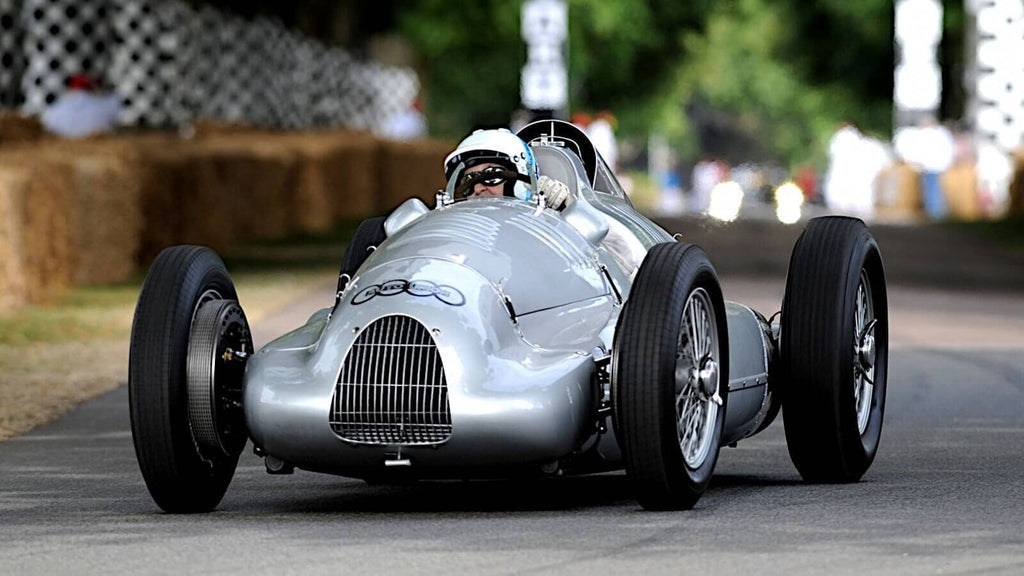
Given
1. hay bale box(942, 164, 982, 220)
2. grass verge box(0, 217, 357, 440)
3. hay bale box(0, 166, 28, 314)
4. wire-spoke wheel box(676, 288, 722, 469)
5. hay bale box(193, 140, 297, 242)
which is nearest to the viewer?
wire-spoke wheel box(676, 288, 722, 469)

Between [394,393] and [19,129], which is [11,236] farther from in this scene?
[394,393]

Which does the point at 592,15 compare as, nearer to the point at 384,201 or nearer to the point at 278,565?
the point at 384,201

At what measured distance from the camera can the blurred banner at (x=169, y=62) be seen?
34938 mm

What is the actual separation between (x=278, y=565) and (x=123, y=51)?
3024 centimetres

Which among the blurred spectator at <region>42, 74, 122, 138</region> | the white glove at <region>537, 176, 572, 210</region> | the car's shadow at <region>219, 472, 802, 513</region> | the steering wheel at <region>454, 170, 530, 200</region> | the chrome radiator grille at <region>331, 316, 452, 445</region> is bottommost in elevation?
the blurred spectator at <region>42, 74, 122, 138</region>

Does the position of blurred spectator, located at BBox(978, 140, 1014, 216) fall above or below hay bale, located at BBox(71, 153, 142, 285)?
below

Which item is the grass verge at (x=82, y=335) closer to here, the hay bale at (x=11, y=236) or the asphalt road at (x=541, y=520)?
the hay bale at (x=11, y=236)

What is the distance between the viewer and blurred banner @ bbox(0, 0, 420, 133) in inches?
1375

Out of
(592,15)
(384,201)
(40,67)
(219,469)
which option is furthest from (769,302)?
(592,15)

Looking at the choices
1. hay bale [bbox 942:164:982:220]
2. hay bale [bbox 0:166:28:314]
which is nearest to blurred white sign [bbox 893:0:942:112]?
hay bale [bbox 942:164:982:220]

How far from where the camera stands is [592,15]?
6078 centimetres

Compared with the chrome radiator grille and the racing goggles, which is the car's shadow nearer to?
the chrome radiator grille

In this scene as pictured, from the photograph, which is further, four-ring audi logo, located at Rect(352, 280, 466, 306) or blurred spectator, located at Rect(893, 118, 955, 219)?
blurred spectator, located at Rect(893, 118, 955, 219)

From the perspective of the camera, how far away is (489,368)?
8.43 m
